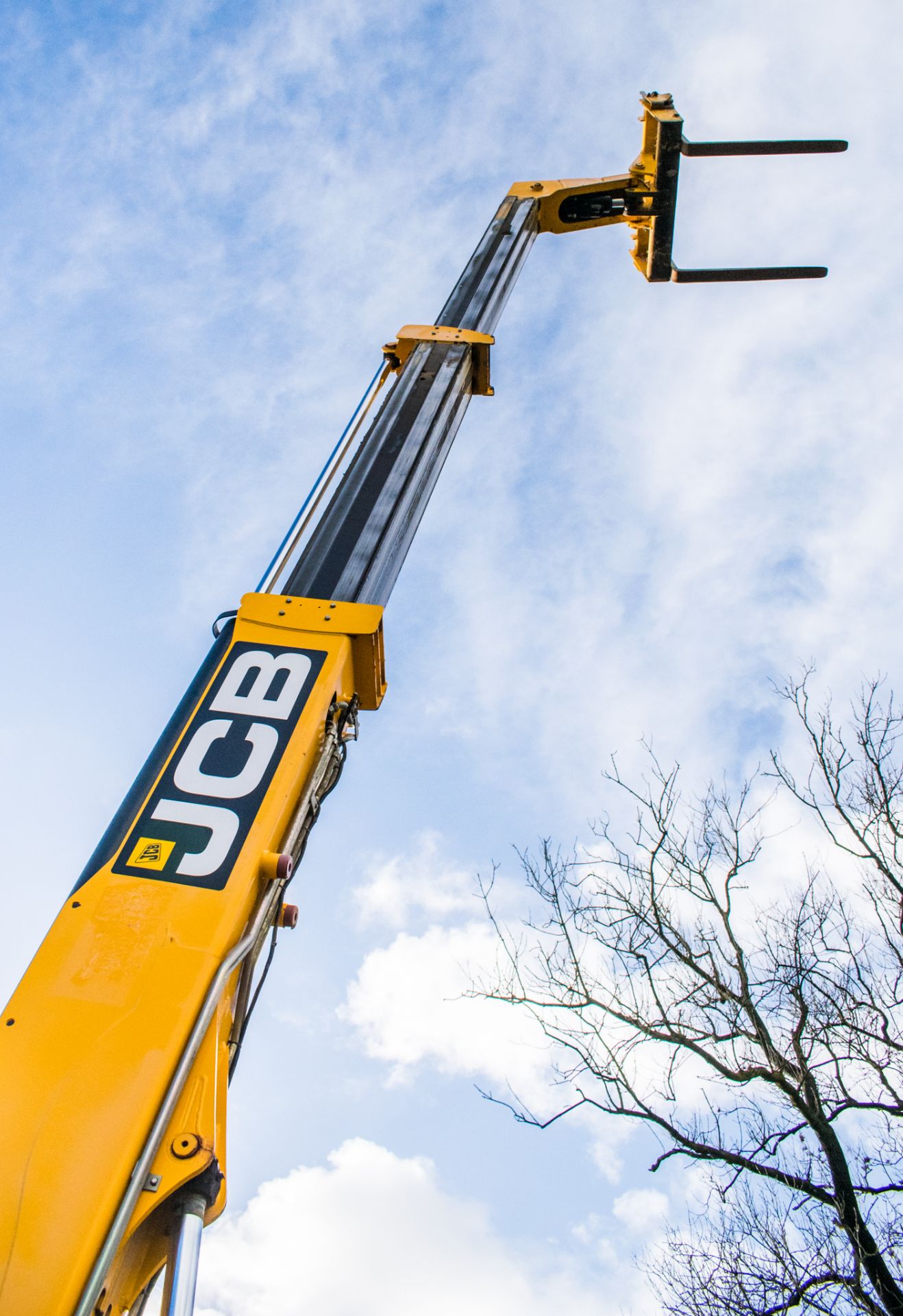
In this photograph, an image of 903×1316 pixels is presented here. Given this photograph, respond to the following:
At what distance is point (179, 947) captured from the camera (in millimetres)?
1929

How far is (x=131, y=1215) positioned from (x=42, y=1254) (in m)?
0.15

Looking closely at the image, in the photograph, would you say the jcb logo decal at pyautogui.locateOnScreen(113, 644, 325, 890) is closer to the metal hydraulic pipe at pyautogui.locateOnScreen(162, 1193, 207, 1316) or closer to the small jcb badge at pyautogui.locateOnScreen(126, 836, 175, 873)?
the small jcb badge at pyautogui.locateOnScreen(126, 836, 175, 873)

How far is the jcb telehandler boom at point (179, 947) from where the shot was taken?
1.54m

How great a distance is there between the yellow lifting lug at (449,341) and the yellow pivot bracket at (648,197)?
7.68 feet

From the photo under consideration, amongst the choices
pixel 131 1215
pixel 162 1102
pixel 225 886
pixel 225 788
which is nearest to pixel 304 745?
pixel 225 788

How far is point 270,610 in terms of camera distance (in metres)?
2.82

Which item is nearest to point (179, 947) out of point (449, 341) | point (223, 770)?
point (223, 770)

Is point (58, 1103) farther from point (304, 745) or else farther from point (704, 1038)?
point (704, 1038)

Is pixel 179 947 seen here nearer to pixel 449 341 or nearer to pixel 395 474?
pixel 395 474

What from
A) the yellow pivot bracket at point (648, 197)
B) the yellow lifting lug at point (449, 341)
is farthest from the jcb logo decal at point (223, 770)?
the yellow pivot bracket at point (648, 197)

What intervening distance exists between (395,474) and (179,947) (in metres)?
2.25

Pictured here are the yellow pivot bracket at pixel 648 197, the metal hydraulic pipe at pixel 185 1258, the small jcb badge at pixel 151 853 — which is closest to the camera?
the metal hydraulic pipe at pixel 185 1258

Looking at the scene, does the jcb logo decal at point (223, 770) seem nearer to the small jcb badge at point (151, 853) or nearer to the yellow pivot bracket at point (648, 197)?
the small jcb badge at point (151, 853)

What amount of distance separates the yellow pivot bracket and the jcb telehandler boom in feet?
13.0
